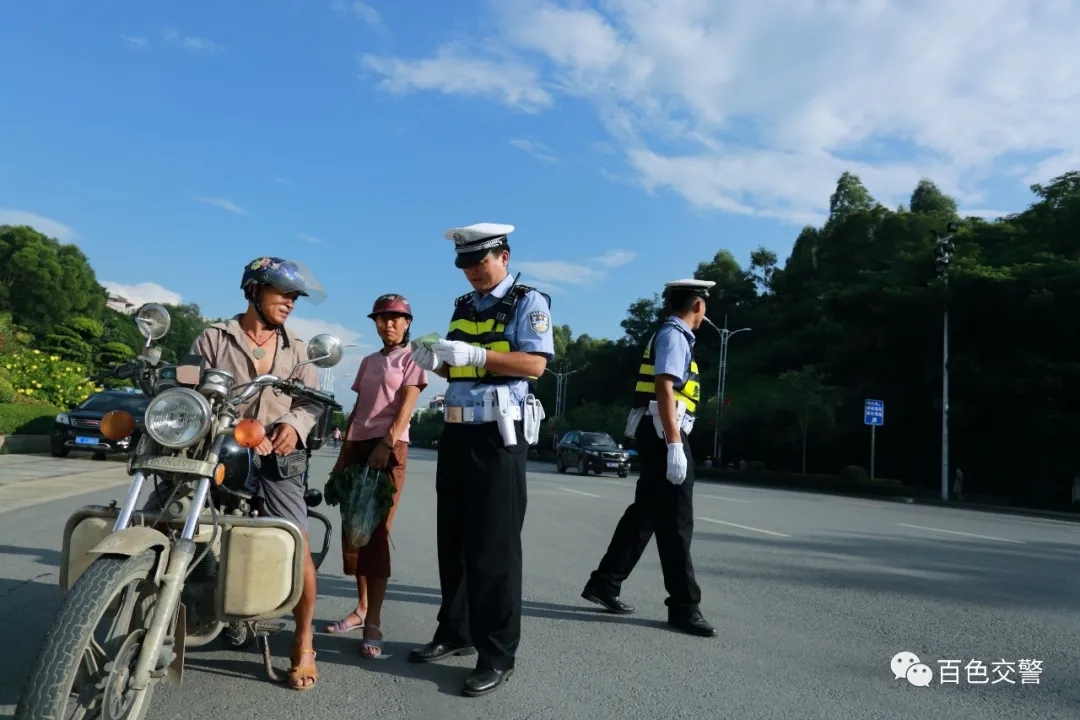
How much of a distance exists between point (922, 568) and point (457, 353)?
5805 mm

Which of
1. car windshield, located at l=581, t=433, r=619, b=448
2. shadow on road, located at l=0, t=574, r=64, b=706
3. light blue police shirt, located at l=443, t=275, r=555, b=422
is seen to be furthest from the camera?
car windshield, located at l=581, t=433, r=619, b=448

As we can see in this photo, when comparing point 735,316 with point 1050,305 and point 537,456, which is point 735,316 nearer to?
point 537,456

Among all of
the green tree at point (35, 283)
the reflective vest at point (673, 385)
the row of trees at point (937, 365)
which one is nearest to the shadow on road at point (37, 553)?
the reflective vest at point (673, 385)

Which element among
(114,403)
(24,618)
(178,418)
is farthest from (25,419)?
(178,418)

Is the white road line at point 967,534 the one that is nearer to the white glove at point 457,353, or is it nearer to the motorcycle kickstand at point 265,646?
the white glove at point 457,353

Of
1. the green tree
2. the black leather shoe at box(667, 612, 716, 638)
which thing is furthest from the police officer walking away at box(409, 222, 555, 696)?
the green tree

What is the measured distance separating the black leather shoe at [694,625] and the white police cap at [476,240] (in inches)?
91.2

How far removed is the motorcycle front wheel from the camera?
96.3 inches

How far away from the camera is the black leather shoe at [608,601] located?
541 cm

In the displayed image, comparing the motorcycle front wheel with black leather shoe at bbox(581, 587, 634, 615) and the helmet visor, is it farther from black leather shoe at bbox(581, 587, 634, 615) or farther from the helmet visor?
black leather shoe at bbox(581, 587, 634, 615)

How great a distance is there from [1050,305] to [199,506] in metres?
34.1

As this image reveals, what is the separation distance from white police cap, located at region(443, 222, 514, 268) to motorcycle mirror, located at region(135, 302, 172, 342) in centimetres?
129

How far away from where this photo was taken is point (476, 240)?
4.09 metres

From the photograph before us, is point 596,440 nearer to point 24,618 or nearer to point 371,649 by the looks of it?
point 24,618
